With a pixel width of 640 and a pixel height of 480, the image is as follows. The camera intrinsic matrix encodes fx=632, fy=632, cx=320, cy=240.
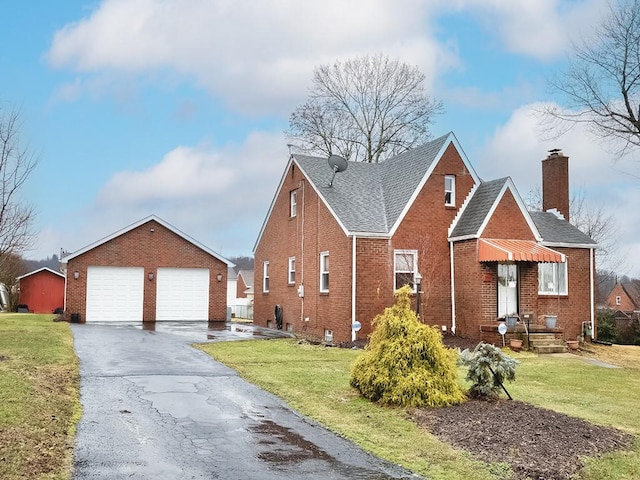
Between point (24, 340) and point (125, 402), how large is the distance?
28.6 feet

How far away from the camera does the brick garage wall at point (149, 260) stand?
28.1 m

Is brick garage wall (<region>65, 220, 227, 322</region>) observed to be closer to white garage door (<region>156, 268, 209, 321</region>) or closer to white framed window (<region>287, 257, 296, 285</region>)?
white garage door (<region>156, 268, 209, 321</region>)

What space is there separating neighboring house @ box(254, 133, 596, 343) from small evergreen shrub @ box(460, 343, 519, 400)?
9.71 m

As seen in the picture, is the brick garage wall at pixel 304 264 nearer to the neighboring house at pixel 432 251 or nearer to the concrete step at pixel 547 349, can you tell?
the neighboring house at pixel 432 251

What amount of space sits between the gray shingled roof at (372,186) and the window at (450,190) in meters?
0.98

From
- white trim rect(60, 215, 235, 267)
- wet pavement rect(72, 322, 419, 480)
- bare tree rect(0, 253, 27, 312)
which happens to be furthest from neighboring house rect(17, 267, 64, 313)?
wet pavement rect(72, 322, 419, 480)

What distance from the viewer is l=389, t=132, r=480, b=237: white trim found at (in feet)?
72.2

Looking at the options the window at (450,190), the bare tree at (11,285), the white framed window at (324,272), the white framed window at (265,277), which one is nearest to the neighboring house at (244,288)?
the bare tree at (11,285)

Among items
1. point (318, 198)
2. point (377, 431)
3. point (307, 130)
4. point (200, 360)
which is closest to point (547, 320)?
point (318, 198)

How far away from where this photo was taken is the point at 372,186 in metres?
25.2

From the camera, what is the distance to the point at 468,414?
963 cm

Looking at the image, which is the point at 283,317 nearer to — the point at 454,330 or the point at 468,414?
the point at 454,330

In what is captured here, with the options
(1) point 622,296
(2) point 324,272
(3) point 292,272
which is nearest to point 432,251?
(2) point 324,272

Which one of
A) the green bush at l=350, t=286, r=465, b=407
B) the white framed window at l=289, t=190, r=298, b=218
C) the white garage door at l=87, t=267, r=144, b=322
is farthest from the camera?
the white garage door at l=87, t=267, r=144, b=322
